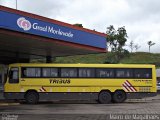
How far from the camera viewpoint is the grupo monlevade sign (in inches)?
902

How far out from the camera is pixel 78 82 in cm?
3089

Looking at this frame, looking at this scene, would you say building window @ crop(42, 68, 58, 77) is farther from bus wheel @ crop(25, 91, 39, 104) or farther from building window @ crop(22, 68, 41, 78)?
bus wheel @ crop(25, 91, 39, 104)

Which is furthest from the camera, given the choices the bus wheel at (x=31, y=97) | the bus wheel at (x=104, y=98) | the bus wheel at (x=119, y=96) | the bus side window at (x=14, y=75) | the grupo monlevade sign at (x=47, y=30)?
the bus wheel at (x=119, y=96)

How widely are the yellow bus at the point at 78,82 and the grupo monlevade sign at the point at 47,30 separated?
2.03 metres

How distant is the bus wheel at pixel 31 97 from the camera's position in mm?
30188

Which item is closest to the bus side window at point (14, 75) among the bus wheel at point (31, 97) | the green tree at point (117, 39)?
the bus wheel at point (31, 97)

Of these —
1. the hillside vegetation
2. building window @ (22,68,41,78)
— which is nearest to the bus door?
building window @ (22,68,41,78)

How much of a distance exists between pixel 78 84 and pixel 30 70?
3.53 meters

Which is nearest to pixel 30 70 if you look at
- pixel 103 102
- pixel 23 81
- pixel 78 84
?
pixel 23 81

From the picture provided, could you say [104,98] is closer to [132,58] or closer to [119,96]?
[119,96]

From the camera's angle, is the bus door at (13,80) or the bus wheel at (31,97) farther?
the bus wheel at (31,97)

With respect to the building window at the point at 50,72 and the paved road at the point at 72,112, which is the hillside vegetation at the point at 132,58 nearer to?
the building window at the point at 50,72

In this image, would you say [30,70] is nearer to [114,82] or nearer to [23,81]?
[23,81]

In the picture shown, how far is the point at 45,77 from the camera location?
30609 mm
